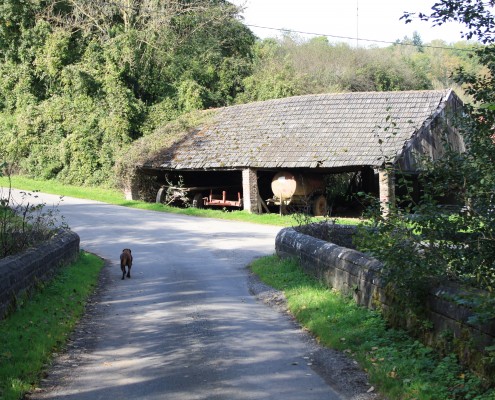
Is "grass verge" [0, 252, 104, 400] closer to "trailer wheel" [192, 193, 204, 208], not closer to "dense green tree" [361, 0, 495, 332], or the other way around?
"dense green tree" [361, 0, 495, 332]

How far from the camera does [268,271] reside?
1407 centimetres

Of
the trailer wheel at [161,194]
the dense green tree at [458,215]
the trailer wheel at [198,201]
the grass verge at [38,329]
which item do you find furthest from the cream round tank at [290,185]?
the dense green tree at [458,215]

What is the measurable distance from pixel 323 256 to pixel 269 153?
1834 cm

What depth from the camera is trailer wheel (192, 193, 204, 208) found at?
32281 millimetres

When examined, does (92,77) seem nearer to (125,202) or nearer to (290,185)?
(125,202)

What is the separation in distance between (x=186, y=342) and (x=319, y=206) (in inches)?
828

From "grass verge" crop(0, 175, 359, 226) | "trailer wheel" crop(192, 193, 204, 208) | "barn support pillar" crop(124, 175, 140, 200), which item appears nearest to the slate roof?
"trailer wheel" crop(192, 193, 204, 208)

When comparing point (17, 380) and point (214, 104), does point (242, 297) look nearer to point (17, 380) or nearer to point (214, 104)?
point (17, 380)

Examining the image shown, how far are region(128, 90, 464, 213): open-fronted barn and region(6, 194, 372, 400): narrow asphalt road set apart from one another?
10944 millimetres

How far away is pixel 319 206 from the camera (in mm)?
29266

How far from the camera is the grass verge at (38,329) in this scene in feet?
22.7

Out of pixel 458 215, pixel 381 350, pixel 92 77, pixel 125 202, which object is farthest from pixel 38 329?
pixel 92 77

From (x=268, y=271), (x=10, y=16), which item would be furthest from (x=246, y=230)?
(x=10, y=16)

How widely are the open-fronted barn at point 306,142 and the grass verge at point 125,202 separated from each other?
149cm
